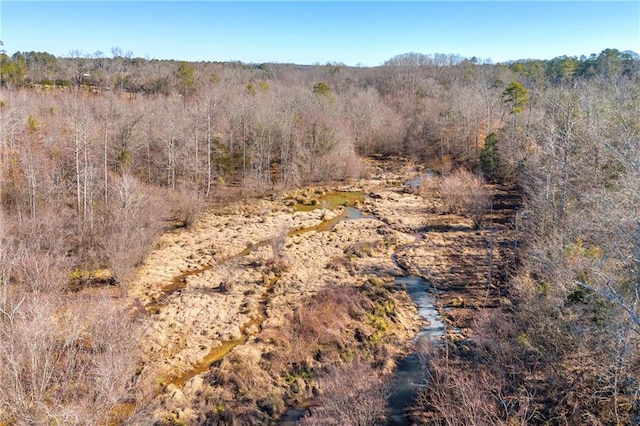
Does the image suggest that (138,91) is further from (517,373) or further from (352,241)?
(517,373)

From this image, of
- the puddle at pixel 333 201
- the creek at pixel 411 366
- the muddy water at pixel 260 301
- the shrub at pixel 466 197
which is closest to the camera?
the creek at pixel 411 366

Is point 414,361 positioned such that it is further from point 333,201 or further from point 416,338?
point 333,201

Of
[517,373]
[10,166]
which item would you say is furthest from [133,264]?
[517,373]

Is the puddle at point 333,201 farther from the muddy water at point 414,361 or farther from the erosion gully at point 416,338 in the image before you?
the muddy water at point 414,361

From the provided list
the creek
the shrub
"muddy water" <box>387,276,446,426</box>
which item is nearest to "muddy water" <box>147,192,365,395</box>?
the creek

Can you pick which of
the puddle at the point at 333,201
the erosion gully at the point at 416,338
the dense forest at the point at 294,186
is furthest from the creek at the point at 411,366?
the puddle at the point at 333,201

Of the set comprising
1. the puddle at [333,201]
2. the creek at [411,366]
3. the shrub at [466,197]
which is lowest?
the creek at [411,366]

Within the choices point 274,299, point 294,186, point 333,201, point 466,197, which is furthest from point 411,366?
point 294,186

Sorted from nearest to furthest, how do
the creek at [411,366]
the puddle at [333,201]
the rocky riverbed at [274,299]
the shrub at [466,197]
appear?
the creek at [411,366] → the rocky riverbed at [274,299] → the shrub at [466,197] → the puddle at [333,201]
